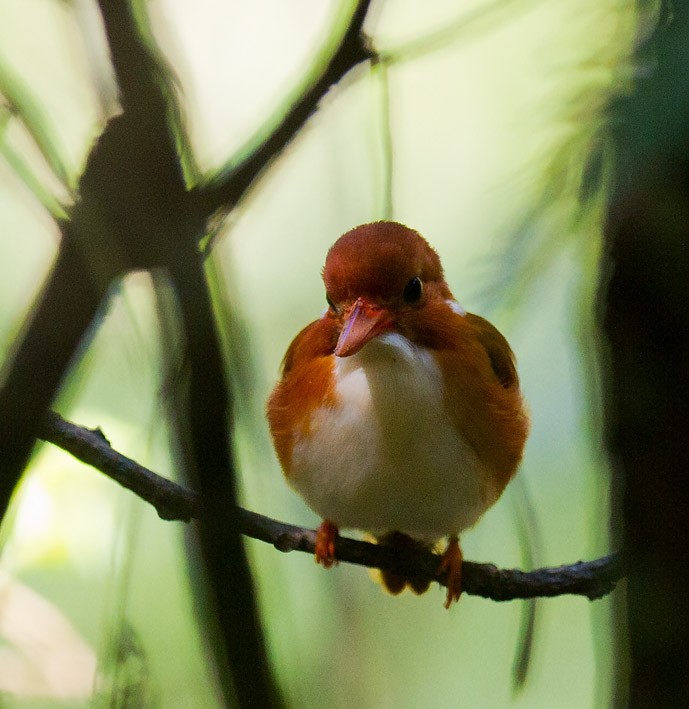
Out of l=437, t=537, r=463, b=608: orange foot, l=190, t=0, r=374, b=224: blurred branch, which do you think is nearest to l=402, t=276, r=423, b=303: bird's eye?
l=190, t=0, r=374, b=224: blurred branch

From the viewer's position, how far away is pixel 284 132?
0.78m

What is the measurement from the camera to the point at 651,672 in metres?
0.76

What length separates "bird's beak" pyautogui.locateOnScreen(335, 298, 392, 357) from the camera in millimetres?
750

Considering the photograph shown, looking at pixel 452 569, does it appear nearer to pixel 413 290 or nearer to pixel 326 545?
pixel 326 545

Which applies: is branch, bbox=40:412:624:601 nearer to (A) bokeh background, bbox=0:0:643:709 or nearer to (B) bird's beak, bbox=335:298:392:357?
(A) bokeh background, bbox=0:0:643:709

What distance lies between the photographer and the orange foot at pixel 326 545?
90cm

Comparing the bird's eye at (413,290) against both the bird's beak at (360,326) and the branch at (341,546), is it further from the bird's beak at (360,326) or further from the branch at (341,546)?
the branch at (341,546)

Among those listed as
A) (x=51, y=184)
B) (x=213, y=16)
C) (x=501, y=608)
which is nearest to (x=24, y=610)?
(x=51, y=184)

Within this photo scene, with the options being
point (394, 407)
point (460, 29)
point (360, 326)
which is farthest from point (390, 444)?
point (460, 29)

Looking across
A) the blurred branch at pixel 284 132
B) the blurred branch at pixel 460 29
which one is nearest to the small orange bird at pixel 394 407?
the blurred branch at pixel 284 132

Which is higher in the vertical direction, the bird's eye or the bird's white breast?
the bird's eye

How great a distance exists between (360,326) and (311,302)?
12.6 inches

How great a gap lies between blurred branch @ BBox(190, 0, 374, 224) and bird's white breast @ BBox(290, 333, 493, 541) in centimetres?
19

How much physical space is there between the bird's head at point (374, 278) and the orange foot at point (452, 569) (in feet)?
0.91
